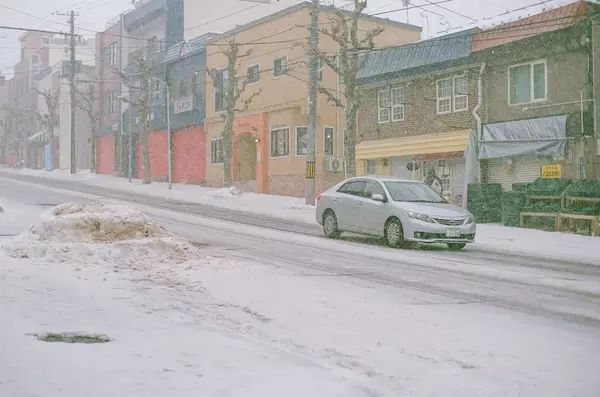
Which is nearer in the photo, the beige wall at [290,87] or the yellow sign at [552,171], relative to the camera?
the yellow sign at [552,171]

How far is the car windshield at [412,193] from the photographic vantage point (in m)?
15.4

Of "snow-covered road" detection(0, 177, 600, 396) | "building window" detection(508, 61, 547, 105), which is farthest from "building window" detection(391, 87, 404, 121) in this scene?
"snow-covered road" detection(0, 177, 600, 396)

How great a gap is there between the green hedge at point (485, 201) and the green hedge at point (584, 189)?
307cm

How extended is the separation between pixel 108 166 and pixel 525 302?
50.2 meters

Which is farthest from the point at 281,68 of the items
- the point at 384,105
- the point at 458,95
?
the point at 458,95

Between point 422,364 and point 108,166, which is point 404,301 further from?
point 108,166

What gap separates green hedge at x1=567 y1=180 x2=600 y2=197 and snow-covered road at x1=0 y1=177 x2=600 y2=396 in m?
8.33

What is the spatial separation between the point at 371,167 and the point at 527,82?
30.9 ft

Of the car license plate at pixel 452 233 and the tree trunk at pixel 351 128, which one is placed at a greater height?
the tree trunk at pixel 351 128

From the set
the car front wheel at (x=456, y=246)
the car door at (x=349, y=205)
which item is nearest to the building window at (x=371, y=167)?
the car door at (x=349, y=205)

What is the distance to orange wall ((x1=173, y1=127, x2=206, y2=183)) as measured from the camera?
4191 cm

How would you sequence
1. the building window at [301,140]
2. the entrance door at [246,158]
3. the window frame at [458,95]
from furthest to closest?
the entrance door at [246,158] < the building window at [301,140] < the window frame at [458,95]

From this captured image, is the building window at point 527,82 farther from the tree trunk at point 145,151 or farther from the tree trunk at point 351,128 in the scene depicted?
the tree trunk at point 145,151

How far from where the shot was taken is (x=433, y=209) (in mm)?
14734
